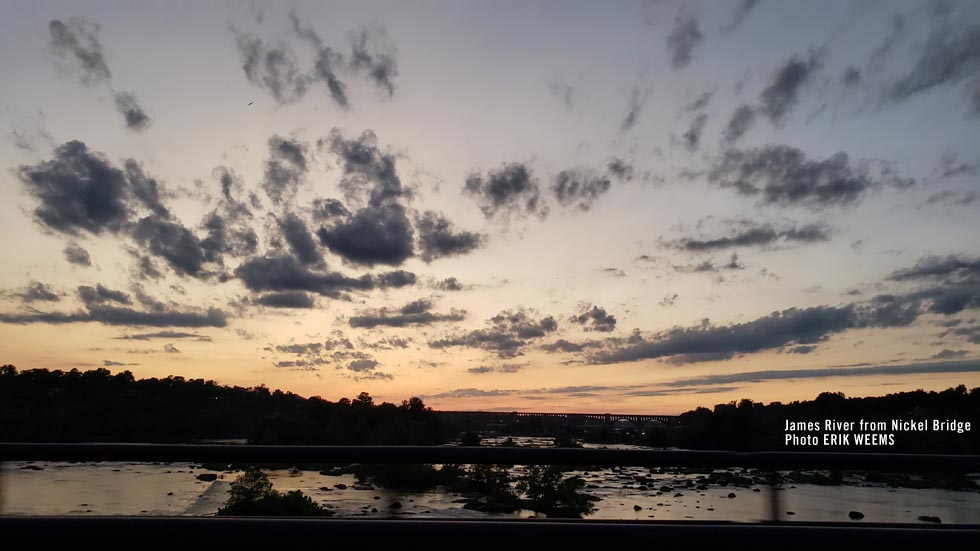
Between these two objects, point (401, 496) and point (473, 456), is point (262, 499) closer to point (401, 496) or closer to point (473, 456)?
point (401, 496)

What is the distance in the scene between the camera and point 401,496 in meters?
3.35

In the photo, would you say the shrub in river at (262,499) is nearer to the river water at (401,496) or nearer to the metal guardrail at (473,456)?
the river water at (401,496)

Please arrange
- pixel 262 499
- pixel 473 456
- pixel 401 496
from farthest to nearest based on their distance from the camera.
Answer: pixel 262 499
pixel 401 496
pixel 473 456

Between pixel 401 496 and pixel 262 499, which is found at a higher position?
pixel 401 496

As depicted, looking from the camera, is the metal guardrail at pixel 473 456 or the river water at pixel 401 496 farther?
the river water at pixel 401 496

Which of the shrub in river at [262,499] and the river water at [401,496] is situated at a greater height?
the river water at [401,496]

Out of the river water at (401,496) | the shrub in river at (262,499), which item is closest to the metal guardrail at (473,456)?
the river water at (401,496)

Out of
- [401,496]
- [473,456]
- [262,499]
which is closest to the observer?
[473,456]

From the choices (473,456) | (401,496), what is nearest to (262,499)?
(401,496)

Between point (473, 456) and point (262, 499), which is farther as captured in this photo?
point (262, 499)

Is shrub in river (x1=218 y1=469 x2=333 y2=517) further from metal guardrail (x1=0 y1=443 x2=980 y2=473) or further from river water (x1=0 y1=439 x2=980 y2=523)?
metal guardrail (x1=0 y1=443 x2=980 y2=473)

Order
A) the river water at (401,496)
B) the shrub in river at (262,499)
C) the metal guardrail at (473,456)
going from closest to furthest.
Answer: the metal guardrail at (473,456) → the river water at (401,496) → the shrub in river at (262,499)

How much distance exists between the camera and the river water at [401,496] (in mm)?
3285

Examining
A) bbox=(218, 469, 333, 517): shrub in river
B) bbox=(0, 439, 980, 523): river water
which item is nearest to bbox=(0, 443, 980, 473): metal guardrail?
bbox=(0, 439, 980, 523): river water
